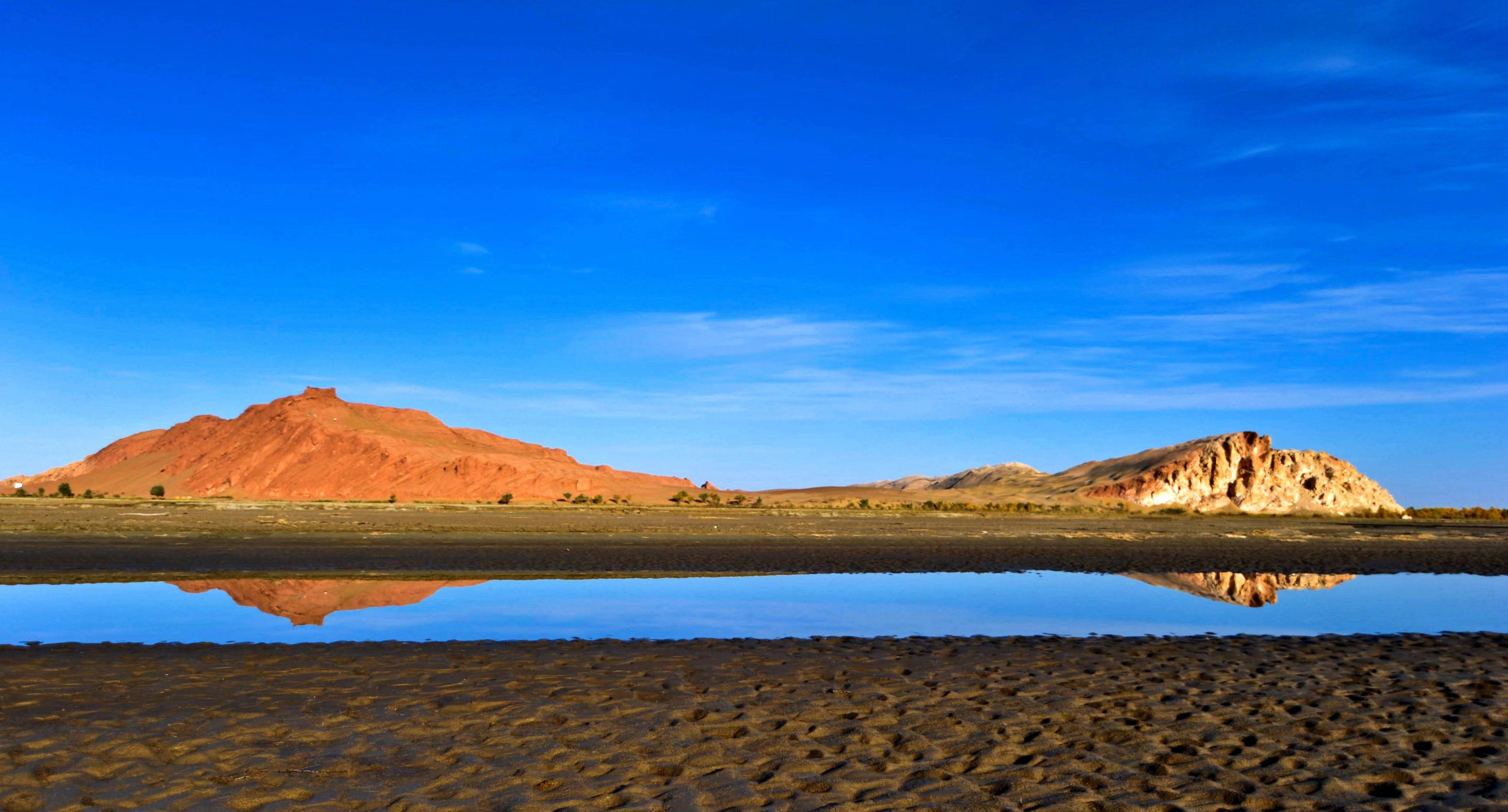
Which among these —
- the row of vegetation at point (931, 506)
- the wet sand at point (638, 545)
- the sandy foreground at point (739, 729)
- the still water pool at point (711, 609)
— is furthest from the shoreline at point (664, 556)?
the row of vegetation at point (931, 506)

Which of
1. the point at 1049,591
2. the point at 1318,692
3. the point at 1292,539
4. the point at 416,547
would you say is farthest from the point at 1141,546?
the point at 1318,692

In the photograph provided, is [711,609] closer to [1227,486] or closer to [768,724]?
[768,724]

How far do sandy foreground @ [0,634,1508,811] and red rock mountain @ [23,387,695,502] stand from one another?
88.3m

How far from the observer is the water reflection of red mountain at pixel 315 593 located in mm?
15953

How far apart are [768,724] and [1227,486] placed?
347 feet

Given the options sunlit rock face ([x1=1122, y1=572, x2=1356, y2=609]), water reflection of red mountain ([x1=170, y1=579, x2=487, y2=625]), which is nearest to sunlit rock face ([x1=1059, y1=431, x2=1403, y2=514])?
sunlit rock face ([x1=1122, y1=572, x2=1356, y2=609])

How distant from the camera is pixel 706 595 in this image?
1998cm

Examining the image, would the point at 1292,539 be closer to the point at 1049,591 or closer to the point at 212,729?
the point at 1049,591

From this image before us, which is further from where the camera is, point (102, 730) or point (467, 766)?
point (102, 730)

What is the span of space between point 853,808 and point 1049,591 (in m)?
16.9

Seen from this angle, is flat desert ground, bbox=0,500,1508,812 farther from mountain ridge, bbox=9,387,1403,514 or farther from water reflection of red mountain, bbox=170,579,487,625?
mountain ridge, bbox=9,387,1403,514

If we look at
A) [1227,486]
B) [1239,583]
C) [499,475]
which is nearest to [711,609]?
[1239,583]

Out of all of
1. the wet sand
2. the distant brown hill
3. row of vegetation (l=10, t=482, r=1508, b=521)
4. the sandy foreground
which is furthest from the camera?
the distant brown hill

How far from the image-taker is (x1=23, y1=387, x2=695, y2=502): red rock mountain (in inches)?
4031
